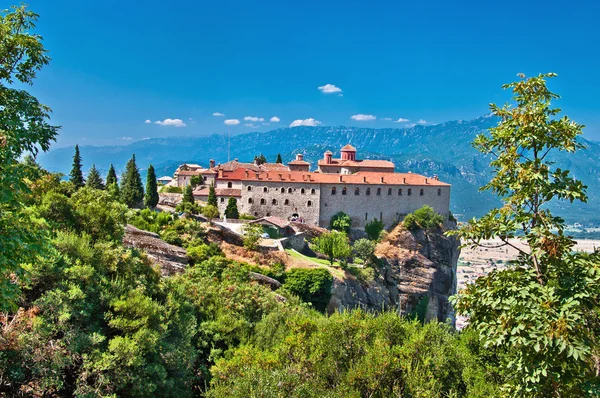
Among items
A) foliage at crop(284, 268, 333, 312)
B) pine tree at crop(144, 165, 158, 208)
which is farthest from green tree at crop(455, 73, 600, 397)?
pine tree at crop(144, 165, 158, 208)

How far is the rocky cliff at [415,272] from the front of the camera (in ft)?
179

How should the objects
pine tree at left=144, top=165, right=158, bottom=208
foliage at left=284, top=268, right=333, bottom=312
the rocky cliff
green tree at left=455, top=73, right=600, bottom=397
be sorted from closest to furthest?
green tree at left=455, top=73, right=600, bottom=397, foliage at left=284, top=268, right=333, bottom=312, the rocky cliff, pine tree at left=144, top=165, right=158, bottom=208

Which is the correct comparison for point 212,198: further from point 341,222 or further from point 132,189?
point 341,222

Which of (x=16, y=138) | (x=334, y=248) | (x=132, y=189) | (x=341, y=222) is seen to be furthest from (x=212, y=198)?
(x=16, y=138)

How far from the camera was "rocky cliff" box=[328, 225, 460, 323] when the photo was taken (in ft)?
179

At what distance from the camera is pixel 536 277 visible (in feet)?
23.0

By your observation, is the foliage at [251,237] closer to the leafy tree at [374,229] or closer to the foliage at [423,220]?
the leafy tree at [374,229]

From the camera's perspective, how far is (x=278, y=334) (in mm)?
19672

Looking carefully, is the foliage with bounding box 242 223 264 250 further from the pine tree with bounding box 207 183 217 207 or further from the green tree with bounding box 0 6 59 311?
the green tree with bounding box 0 6 59 311

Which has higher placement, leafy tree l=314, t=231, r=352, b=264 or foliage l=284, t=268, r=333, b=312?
leafy tree l=314, t=231, r=352, b=264

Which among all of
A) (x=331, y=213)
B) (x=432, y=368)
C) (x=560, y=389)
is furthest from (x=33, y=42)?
(x=331, y=213)

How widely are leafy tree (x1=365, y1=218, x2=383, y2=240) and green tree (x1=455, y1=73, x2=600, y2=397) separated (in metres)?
53.9

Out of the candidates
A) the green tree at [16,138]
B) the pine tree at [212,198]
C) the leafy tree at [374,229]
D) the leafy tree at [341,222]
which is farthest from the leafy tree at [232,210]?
the green tree at [16,138]

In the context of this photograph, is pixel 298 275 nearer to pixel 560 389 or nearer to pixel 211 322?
pixel 211 322
